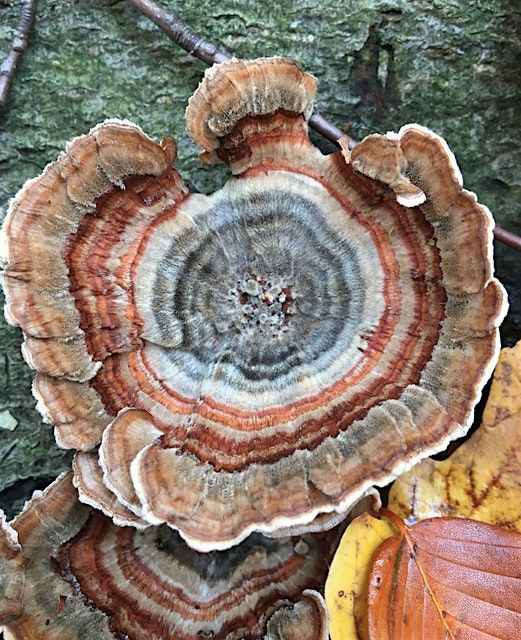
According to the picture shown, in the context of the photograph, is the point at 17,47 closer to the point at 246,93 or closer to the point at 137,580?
the point at 246,93

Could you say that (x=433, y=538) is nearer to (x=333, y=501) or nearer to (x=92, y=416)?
(x=333, y=501)

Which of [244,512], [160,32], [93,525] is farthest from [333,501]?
[160,32]

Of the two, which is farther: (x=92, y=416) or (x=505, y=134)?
(x=505, y=134)

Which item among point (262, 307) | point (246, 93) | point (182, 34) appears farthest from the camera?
point (182, 34)

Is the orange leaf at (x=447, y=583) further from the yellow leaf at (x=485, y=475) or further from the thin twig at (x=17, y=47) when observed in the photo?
the thin twig at (x=17, y=47)

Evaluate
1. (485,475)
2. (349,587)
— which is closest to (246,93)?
(485,475)
